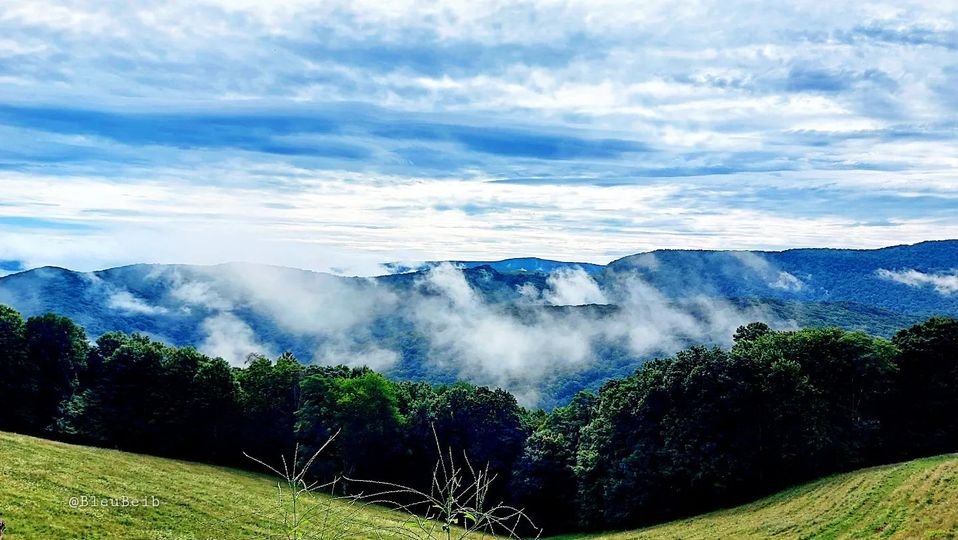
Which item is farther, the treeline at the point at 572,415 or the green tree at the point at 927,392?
the green tree at the point at 927,392

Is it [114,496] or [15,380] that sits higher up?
[15,380]

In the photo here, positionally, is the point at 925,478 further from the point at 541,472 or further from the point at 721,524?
the point at 541,472

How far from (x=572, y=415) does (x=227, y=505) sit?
136 ft

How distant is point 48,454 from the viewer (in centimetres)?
3656

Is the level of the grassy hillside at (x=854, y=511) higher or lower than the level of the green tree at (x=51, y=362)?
lower

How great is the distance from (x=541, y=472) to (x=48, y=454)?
4382 centimetres

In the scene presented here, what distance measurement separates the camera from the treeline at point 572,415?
50.6 meters

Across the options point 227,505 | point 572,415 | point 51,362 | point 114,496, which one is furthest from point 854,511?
point 51,362

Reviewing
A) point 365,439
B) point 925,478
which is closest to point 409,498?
point 365,439

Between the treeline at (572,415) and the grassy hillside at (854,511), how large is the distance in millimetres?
6293

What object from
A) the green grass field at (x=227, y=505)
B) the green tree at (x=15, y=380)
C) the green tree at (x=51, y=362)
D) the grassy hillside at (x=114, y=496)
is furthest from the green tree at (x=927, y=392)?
the green tree at (x=15, y=380)

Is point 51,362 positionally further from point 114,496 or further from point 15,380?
point 114,496

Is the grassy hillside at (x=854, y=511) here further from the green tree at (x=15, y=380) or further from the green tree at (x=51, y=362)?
the green tree at (x=51, y=362)

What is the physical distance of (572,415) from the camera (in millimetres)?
68500
